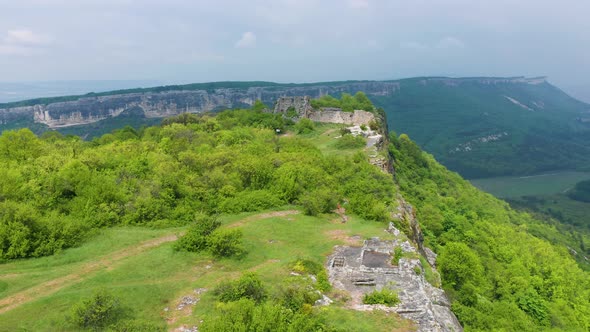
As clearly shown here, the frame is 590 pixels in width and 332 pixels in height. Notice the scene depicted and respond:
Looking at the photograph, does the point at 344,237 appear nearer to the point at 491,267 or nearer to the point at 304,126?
the point at 491,267

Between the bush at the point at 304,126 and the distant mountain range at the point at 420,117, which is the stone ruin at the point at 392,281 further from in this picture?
the distant mountain range at the point at 420,117

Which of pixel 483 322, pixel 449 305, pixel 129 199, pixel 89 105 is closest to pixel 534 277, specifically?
pixel 483 322

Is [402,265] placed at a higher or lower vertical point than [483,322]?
higher

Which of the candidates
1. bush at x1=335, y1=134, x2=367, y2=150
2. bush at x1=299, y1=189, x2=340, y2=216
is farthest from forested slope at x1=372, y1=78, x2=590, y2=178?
bush at x1=299, y1=189, x2=340, y2=216

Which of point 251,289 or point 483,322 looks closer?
point 251,289

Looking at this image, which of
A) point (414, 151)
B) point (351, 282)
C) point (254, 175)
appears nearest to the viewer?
point (351, 282)

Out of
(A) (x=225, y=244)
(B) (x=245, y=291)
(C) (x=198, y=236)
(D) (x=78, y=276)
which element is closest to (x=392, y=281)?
(B) (x=245, y=291)

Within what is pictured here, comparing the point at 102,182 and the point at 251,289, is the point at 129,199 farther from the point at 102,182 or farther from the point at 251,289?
the point at 251,289
